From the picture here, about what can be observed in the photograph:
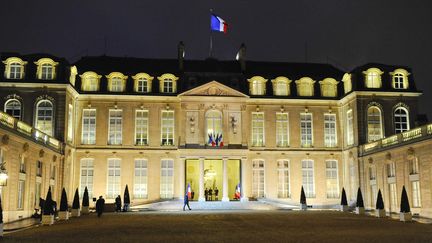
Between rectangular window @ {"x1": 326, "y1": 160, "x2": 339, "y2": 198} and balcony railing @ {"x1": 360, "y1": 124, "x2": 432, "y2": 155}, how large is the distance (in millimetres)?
4006

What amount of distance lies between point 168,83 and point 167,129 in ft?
11.8

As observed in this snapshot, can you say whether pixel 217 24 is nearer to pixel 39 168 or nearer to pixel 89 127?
pixel 89 127

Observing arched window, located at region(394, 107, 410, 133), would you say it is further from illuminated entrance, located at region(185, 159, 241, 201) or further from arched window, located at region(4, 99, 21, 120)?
arched window, located at region(4, 99, 21, 120)

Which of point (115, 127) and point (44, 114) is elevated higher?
point (44, 114)

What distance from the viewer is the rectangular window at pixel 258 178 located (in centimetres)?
4116

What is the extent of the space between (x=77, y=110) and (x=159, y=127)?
20.2ft

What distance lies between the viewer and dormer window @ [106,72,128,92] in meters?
40.9

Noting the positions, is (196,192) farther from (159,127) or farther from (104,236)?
(104,236)

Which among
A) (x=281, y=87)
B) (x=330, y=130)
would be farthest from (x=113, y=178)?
(x=330, y=130)

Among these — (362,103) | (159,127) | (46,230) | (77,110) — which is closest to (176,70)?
(159,127)

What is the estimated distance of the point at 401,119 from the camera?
40.2 metres

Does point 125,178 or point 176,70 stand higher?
point 176,70

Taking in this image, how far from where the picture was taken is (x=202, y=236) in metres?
17.1

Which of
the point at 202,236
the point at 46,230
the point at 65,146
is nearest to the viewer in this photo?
the point at 202,236
